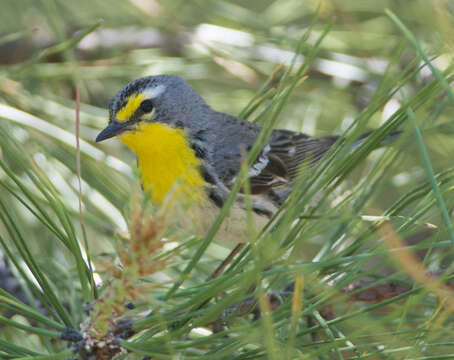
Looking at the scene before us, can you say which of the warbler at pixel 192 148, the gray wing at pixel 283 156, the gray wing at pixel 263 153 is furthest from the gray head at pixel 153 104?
the gray wing at pixel 283 156

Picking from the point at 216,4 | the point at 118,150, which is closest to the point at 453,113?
the point at 216,4

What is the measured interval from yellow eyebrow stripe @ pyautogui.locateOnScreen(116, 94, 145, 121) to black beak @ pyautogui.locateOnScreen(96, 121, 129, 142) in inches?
1.1

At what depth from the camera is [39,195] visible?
179 cm

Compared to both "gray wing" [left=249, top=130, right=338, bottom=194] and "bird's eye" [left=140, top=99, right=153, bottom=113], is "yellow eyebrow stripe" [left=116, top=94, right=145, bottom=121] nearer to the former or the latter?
"bird's eye" [left=140, top=99, right=153, bottom=113]

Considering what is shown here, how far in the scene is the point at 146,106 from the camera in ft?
7.32

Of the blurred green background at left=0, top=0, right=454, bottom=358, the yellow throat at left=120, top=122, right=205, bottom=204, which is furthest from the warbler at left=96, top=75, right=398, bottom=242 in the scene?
the blurred green background at left=0, top=0, right=454, bottom=358

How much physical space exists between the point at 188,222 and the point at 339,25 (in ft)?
3.63

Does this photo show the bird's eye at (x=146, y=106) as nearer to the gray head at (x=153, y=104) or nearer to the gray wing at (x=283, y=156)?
the gray head at (x=153, y=104)

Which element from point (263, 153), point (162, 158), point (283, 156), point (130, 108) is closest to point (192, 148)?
point (162, 158)

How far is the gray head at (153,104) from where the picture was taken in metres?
2.12

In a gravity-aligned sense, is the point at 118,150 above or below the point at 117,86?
below

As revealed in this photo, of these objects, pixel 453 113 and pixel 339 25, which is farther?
pixel 339 25

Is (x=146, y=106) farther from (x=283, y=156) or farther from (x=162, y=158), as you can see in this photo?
(x=283, y=156)

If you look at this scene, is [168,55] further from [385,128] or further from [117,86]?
[385,128]
